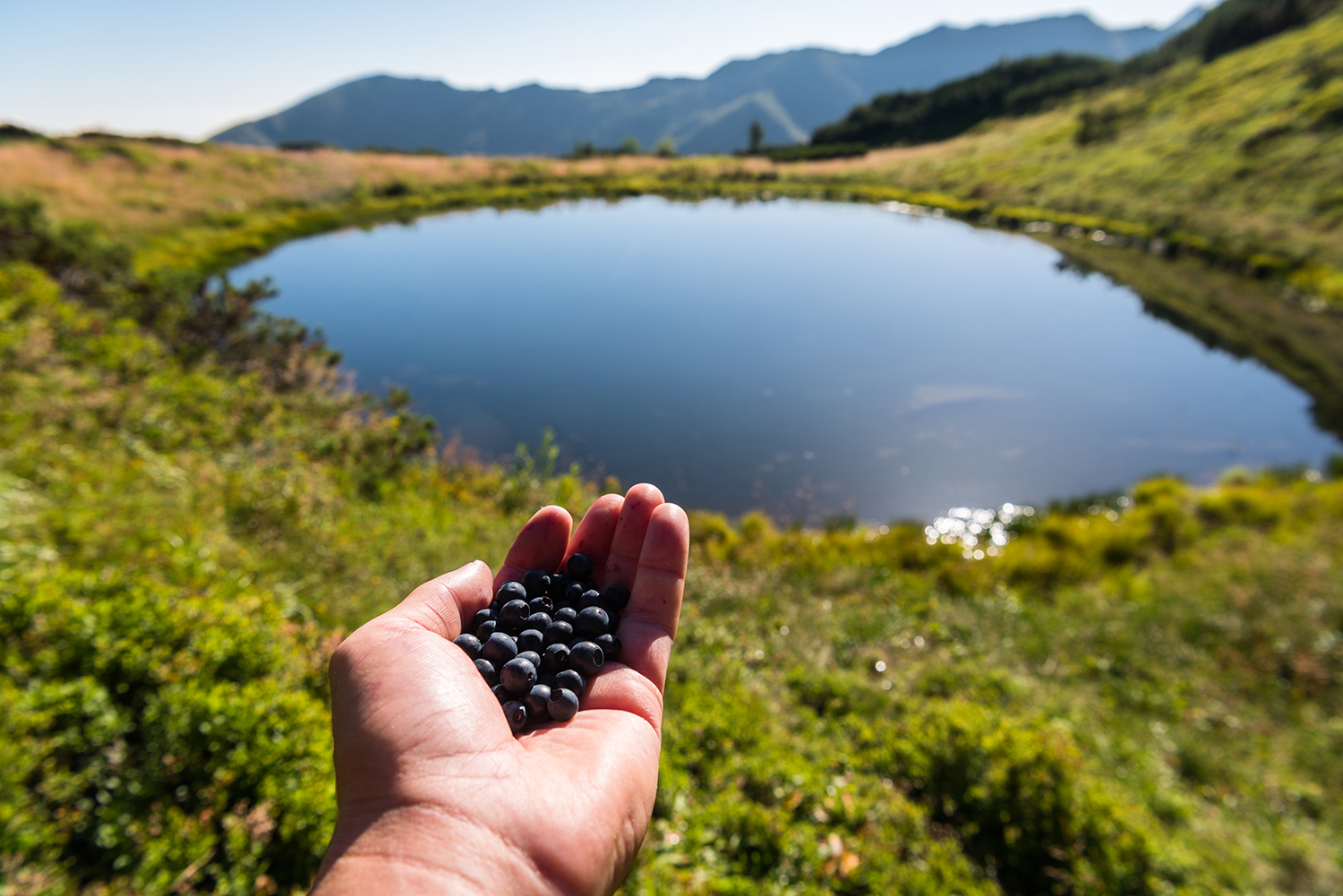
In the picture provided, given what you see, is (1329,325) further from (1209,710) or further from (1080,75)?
(1080,75)

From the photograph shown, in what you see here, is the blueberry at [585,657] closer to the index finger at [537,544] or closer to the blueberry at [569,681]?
the blueberry at [569,681]

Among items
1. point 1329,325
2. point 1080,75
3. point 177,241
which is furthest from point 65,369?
point 1080,75

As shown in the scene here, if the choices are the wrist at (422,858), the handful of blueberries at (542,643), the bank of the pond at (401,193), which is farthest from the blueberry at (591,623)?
the bank of the pond at (401,193)

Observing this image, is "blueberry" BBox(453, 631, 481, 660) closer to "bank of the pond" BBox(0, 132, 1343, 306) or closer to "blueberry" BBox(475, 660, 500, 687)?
"blueberry" BBox(475, 660, 500, 687)

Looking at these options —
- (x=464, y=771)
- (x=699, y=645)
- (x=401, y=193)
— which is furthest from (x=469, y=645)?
(x=401, y=193)

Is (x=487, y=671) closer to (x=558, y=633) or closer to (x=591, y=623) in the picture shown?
(x=558, y=633)
